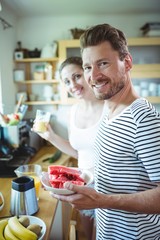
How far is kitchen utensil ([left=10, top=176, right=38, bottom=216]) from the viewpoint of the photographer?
1068 millimetres

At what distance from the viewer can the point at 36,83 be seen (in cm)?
298

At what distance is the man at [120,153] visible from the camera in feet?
2.47

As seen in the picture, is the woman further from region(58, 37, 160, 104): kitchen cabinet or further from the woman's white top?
region(58, 37, 160, 104): kitchen cabinet

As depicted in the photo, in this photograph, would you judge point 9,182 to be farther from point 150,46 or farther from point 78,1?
point 150,46

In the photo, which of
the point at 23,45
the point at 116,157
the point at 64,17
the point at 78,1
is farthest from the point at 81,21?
the point at 116,157

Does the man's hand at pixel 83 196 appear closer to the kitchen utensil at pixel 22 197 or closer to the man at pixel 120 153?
the man at pixel 120 153

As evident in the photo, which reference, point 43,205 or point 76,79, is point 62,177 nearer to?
point 43,205

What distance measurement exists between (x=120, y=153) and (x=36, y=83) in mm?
2299

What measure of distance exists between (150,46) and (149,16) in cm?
43

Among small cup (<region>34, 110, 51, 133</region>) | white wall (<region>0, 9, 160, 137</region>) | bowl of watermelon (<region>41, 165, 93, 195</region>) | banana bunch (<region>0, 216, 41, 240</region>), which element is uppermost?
white wall (<region>0, 9, 160, 137</region>)

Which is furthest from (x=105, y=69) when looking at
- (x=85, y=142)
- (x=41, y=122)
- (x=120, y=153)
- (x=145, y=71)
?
(x=145, y=71)

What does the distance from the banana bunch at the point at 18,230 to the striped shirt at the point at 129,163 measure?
0.28 m

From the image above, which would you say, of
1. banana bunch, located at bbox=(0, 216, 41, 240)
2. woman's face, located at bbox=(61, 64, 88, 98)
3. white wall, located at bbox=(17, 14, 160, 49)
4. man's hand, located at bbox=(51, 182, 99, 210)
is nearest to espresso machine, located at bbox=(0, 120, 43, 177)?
woman's face, located at bbox=(61, 64, 88, 98)

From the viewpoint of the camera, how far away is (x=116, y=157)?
869mm
